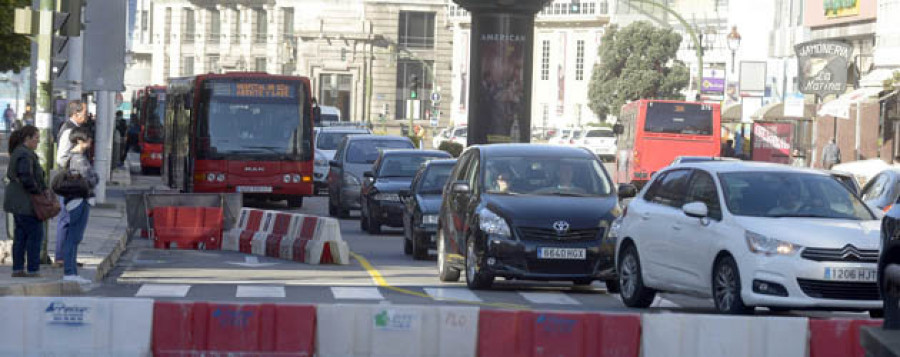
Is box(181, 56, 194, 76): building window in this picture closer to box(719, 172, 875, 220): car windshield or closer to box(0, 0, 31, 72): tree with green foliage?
box(0, 0, 31, 72): tree with green foliage

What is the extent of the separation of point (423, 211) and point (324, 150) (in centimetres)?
2405

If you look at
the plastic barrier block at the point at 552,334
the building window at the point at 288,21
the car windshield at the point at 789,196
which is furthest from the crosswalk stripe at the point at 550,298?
the building window at the point at 288,21

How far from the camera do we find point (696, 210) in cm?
1540

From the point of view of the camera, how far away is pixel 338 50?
376 ft

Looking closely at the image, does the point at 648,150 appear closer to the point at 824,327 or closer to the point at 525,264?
the point at 525,264

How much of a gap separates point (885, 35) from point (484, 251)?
122 ft

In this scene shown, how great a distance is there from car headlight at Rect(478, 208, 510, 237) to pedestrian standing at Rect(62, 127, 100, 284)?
149 inches

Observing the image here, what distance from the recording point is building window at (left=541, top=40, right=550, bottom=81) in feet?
384

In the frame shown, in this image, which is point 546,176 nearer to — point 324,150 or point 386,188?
point 386,188

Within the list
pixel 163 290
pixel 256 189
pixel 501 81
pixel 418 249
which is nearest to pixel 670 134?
pixel 501 81

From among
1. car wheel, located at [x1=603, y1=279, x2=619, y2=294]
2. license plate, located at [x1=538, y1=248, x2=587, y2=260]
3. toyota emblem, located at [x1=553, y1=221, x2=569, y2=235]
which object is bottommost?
car wheel, located at [x1=603, y1=279, x2=619, y2=294]

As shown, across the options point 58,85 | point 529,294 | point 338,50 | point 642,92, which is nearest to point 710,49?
point 642,92


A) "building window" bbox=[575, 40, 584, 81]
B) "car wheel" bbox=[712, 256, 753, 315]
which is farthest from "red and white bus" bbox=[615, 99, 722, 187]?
"building window" bbox=[575, 40, 584, 81]

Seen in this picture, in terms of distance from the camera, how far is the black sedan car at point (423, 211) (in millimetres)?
23375
